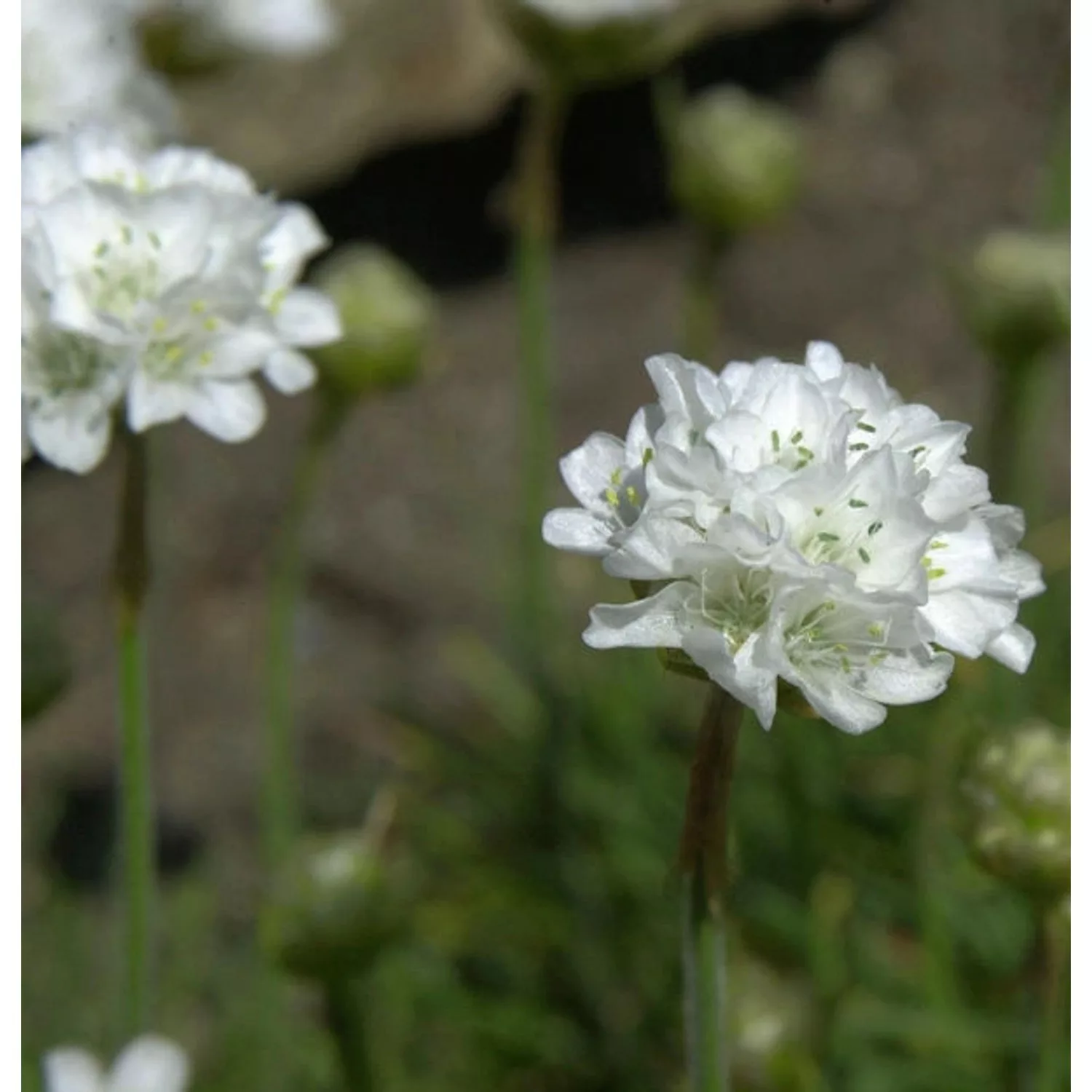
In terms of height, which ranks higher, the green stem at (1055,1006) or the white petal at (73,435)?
the white petal at (73,435)

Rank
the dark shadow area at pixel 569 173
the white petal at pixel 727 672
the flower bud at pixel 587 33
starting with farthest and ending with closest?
the dark shadow area at pixel 569 173
the flower bud at pixel 587 33
the white petal at pixel 727 672

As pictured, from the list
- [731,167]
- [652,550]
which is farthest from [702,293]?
[652,550]

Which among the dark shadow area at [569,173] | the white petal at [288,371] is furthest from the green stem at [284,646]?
the dark shadow area at [569,173]

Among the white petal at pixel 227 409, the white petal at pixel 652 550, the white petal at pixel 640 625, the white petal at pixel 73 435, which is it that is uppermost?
the white petal at pixel 227 409

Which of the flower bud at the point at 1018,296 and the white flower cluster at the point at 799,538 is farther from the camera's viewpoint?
the flower bud at the point at 1018,296

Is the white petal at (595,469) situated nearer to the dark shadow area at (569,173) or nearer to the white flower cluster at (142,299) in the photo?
the white flower cluster at (142,299)
